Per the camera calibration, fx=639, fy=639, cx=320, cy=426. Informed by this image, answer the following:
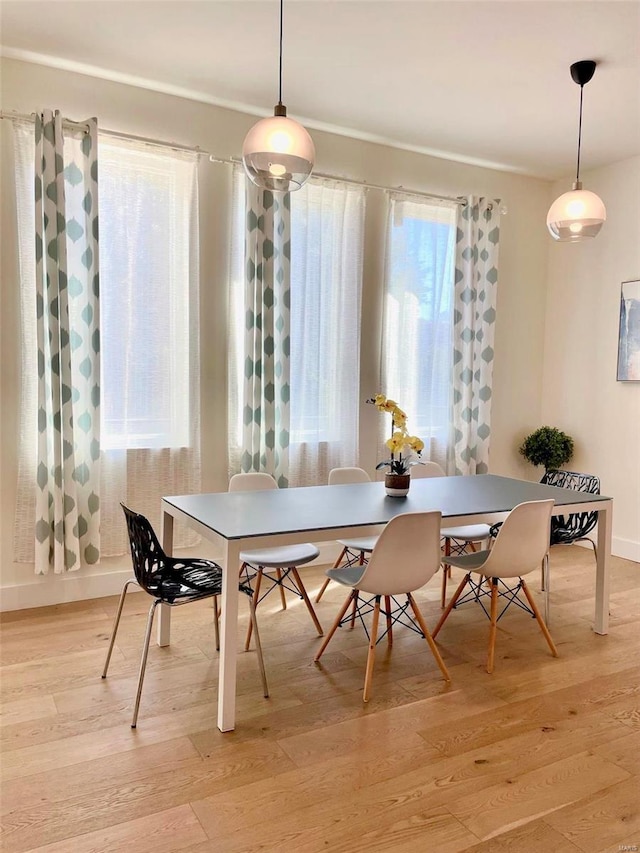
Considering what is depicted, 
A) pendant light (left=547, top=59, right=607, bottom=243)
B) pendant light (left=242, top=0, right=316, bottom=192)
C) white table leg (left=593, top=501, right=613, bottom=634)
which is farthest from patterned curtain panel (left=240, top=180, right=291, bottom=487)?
white table leg (left=593, top=501, right=613, bottom=634)

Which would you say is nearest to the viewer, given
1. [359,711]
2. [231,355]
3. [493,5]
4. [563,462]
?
[359,711]

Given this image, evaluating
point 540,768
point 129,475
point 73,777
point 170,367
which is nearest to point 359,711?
point 540,768

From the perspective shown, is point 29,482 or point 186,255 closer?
point 29,482

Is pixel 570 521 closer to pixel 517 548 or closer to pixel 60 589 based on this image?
pixel 517 548

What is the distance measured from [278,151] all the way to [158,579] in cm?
177

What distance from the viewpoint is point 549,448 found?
529 centimetres

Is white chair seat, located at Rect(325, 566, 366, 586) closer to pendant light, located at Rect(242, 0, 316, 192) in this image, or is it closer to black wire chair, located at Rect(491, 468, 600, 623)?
black wire chair, located at Rect(491, 468, 600, 623)

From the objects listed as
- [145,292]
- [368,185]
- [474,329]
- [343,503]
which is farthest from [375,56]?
[343,503]

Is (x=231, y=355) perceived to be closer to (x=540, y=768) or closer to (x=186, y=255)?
(x=186, y=255)

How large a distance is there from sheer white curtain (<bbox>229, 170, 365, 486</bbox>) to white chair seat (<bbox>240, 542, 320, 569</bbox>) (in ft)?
3.54

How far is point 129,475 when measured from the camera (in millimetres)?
3928

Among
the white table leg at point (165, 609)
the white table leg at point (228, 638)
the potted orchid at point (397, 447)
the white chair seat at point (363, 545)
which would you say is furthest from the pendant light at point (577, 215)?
the white table leg at point (165, 609)

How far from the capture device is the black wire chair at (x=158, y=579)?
2.48 meters

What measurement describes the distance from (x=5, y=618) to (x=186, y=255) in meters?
2.34
